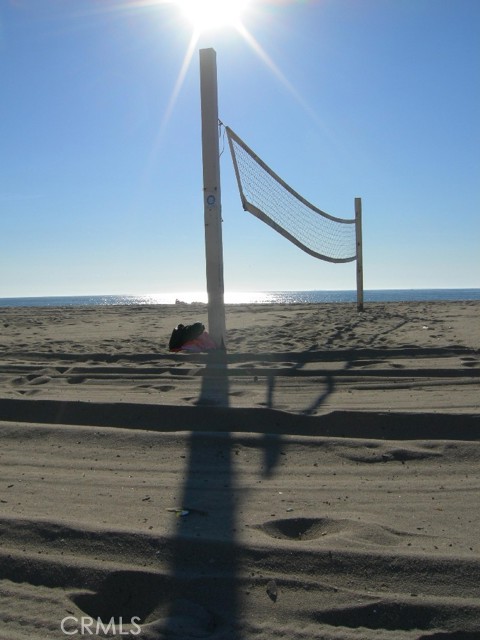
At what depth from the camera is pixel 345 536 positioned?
1.97 meters

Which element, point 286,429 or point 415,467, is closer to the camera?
point 415,467

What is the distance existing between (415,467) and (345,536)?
2.65ft

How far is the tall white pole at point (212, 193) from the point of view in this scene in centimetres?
641

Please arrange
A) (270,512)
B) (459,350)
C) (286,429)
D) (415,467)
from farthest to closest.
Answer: (459,350)
(286,429)
(415,467)
(270,512)

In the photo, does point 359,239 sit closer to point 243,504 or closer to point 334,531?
point 243,504

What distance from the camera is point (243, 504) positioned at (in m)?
2.29

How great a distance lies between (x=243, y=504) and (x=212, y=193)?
15.2 ft

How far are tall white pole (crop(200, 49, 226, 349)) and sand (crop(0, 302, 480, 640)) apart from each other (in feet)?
5.69

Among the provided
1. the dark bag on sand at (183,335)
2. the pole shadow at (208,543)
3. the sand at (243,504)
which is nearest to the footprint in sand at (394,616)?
the sand at (243,504)

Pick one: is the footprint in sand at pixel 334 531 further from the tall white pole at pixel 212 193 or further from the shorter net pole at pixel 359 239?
the shorter net pole at pixel 359 239

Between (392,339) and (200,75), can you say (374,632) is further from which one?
(200,75)

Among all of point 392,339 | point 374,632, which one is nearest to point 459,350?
point 392,339

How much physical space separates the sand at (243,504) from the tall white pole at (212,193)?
1733 mm

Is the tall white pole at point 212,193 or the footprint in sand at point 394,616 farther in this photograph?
the tall white pole at point 212,193
